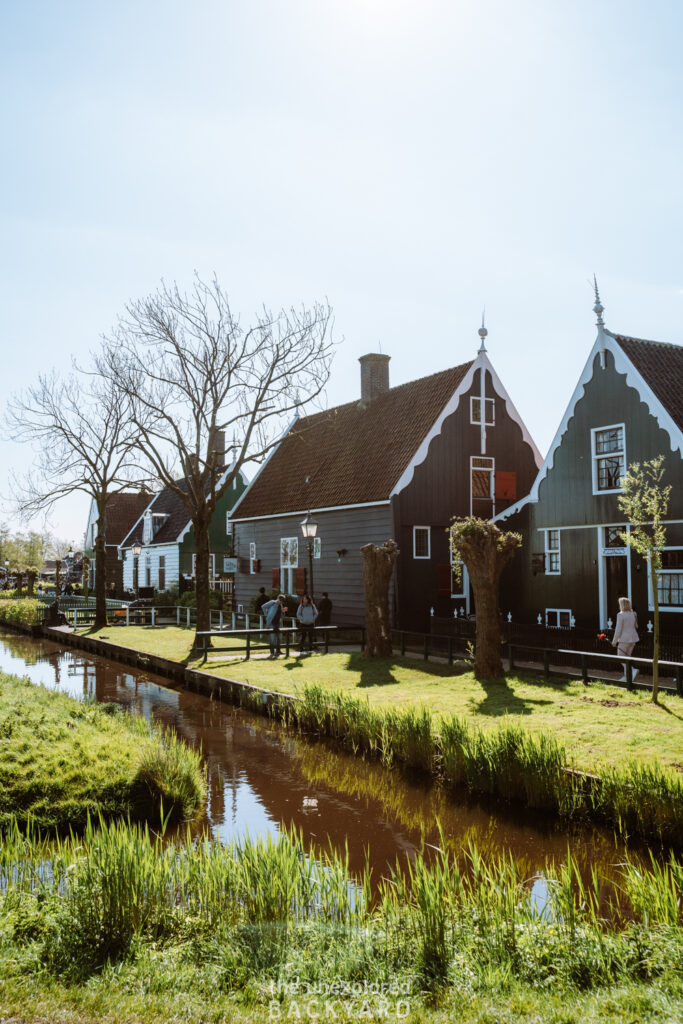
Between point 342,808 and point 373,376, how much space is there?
68.2 feet

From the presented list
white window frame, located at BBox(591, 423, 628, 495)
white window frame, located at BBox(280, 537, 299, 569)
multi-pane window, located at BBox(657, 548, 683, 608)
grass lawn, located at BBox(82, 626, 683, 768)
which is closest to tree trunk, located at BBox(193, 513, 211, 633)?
grass lawn, located at BBox(82, 626, 683, 768)

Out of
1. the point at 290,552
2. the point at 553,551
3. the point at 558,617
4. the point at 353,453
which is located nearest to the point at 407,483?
the point at 353,453

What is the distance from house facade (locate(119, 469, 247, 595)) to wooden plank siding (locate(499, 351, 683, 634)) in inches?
699

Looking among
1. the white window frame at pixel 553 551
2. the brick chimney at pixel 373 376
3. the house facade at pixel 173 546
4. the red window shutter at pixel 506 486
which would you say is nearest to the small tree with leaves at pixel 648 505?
the white window frame at pixel 553 551

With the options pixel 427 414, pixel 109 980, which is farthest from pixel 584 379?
pixel 109 980

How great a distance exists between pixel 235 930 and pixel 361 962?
2.96 ft

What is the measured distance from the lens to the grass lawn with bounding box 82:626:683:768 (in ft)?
30.2

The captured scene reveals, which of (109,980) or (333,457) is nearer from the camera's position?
(109,980)

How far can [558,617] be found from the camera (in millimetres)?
19250

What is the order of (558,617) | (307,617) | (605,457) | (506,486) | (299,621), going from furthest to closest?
(506,486) → (299,621) → (307,617) → (558,617) → (605,457)

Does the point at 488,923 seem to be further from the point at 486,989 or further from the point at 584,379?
the point at 584,379

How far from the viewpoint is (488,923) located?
16.4 feet

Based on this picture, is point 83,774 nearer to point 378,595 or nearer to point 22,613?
point 378,595

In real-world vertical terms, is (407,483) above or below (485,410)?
below
